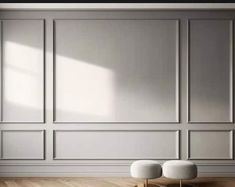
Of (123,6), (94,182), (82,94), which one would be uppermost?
(123,6)

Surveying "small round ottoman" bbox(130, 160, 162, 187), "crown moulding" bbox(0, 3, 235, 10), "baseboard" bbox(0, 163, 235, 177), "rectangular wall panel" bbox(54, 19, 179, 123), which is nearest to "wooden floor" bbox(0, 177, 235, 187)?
"baseboard" bbox(0, 163, 235, 177)

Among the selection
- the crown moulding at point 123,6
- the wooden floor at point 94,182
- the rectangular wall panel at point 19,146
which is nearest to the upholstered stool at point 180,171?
the wooden floor at point 94,182

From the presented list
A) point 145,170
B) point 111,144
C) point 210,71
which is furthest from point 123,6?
point 145,170

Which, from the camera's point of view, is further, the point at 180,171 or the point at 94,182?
the point at 94,182

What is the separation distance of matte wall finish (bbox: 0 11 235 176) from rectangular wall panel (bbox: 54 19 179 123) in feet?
0.04

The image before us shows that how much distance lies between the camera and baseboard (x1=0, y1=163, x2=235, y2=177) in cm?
482

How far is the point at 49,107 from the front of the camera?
4832mm

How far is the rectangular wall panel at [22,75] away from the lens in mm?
4824

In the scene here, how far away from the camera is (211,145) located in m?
4.83

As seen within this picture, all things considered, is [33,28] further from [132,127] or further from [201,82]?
[201,82]

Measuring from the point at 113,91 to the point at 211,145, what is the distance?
135 centimetres

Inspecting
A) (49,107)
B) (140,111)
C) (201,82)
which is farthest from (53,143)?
(201,82)

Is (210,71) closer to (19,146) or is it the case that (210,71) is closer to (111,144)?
(111,144)

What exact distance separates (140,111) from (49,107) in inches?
43.2
